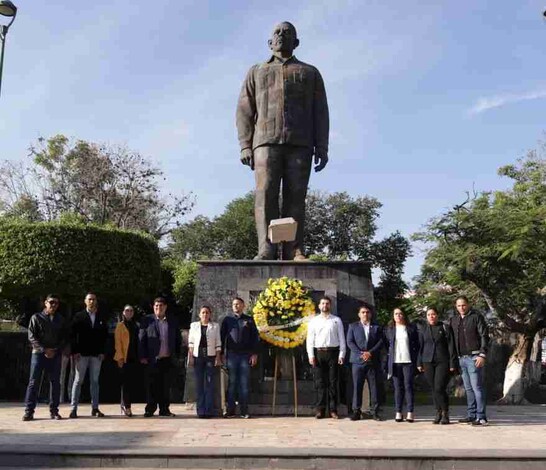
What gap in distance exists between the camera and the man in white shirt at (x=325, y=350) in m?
9.77

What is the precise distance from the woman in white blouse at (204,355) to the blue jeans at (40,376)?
194 centimetres

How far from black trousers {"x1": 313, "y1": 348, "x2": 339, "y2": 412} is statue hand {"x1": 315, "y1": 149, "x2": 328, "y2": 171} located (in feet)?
11.8

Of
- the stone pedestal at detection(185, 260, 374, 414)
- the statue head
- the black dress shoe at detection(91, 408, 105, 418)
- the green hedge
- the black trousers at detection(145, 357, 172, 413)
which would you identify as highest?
the statue head

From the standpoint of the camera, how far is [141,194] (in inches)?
1294

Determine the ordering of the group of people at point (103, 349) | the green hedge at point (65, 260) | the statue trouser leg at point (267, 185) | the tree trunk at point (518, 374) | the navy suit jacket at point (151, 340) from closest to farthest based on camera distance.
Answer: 1. the group of people at point (103, 349)
2. the navy suit jacket at point (151, 340)
3. the statue trouser leg at point (267, 185)
4. the tree trunk at point (518, 374)
5. the green hedge at point (65, 260)

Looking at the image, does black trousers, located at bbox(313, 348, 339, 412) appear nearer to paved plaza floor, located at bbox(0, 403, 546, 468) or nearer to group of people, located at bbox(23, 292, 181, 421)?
paved plaza floor, located at bbox(0, 403, 546, 468)

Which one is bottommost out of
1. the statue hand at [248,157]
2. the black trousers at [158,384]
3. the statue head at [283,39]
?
the black trousers at [158,384]

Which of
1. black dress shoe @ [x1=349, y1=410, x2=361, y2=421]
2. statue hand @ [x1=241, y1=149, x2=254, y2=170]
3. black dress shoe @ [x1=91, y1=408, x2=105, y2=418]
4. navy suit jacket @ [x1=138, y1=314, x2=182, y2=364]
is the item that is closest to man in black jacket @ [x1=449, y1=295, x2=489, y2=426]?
black dress shoe @ [x1=349, y1=410, x2=361, y2=421]

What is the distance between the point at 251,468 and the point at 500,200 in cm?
→ 1522

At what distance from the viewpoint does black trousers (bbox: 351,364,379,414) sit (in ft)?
32.1

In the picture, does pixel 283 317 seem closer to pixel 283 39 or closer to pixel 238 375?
pixel 238 375

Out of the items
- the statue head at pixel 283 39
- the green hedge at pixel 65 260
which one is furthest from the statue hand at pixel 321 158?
the green hedge at pixel 65 260

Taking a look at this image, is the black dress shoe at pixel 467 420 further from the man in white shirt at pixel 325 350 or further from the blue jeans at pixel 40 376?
the blue jeans at pixel 40 376

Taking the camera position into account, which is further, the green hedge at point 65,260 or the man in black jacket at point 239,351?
the green hedge at point 65,260
